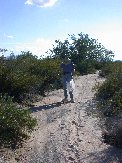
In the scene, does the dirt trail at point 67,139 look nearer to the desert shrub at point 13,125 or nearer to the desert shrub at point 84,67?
the desert shrub at point 13,125

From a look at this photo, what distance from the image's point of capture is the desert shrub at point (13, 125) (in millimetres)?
9086

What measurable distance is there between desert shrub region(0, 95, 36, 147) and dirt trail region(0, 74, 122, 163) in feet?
0.99

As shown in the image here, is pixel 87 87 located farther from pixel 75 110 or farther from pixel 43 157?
pixel 43 157

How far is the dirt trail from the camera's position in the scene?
8.30 m

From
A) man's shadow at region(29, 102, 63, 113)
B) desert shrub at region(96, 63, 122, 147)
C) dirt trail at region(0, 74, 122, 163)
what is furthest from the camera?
man's shadow at region(29, 102, 63, 113)

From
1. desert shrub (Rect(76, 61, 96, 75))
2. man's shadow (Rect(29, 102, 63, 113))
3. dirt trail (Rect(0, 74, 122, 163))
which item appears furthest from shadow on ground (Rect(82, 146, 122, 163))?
desert shrub (Rect(76, 61, 96, 75))

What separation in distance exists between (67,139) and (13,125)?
1.49 meters

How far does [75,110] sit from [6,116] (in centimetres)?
432

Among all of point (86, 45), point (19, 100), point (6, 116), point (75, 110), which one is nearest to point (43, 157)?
point (6, 116)

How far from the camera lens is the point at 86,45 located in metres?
35.3

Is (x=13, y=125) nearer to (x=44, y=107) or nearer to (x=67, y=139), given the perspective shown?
(x=67, y=139)

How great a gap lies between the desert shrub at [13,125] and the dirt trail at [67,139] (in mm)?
303

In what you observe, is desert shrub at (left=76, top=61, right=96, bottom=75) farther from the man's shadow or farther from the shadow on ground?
the shadow on ground

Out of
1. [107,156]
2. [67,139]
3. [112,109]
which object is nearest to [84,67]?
[112,109]
